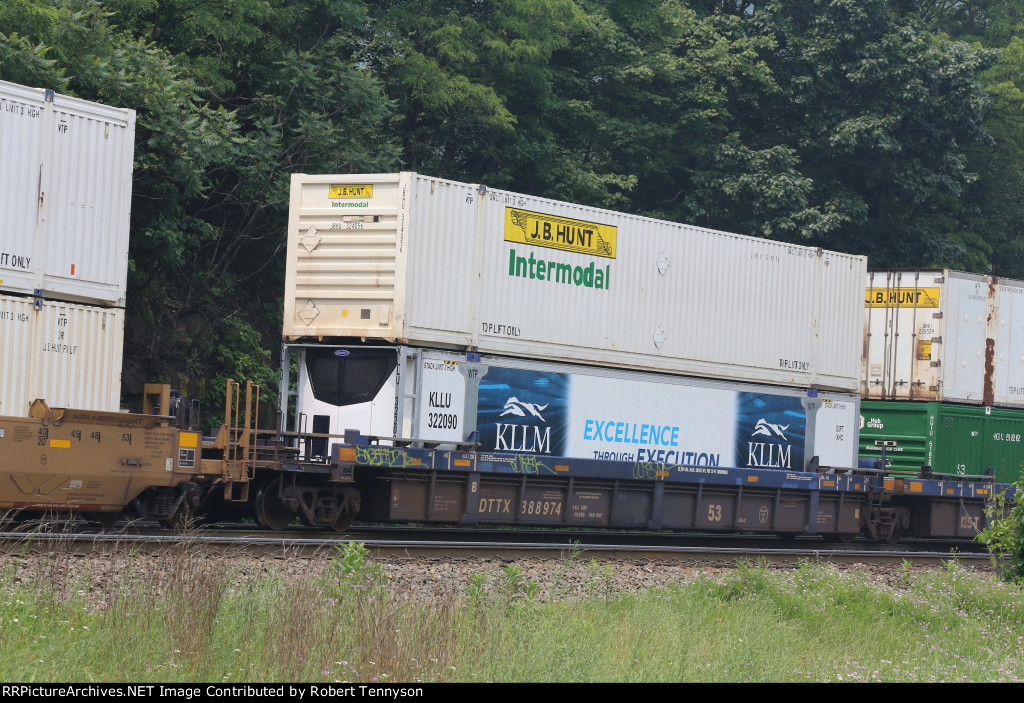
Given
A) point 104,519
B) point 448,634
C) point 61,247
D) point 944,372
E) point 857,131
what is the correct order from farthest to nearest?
point 857,131 → point 944,372 → point 61,247 → point 104,519 → point 448,634

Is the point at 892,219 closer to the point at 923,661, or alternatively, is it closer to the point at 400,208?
the point at 400,208

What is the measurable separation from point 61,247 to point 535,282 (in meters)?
6.46

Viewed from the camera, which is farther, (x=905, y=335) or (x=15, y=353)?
(x=905, y=335)

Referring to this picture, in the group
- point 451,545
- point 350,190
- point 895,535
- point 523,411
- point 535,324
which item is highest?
point 350,190

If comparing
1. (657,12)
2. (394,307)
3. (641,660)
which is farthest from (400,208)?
(657,12)

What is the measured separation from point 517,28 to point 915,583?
20.7 m

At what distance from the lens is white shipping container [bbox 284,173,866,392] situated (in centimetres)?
1653

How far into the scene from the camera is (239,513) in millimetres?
16328

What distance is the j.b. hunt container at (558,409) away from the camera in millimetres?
16469

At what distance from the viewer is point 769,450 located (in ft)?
66.8

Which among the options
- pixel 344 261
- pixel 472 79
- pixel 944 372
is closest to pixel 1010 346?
pixel 944 372

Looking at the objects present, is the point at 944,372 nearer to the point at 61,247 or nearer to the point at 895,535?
the point at 895,535

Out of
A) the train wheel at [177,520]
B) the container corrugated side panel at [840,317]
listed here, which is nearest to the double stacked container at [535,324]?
the container corrugated side panel at [840,317]
